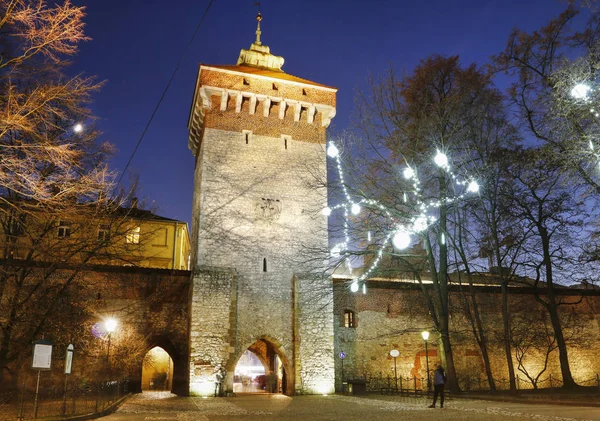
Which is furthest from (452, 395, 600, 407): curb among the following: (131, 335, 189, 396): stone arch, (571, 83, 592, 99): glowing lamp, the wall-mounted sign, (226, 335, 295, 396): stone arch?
the wall-mounted sign

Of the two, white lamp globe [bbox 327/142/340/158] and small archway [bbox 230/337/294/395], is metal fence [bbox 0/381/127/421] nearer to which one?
small archway [bbox 230/337/294/395]

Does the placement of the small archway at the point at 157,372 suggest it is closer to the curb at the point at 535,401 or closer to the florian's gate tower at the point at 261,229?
the florian's gate tower at the point at 261,229

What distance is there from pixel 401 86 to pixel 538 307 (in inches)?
511

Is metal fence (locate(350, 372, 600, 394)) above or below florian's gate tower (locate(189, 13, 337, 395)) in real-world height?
below

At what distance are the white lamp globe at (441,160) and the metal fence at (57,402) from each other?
1255cm

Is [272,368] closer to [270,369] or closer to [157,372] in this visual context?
[270,369]

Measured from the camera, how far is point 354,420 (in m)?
10.3

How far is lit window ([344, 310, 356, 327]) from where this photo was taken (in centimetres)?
2238

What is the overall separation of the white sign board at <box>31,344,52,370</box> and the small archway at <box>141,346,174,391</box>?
66.6ft

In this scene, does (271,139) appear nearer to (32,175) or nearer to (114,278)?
(114,278)

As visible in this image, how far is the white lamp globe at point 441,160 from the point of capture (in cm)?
1751

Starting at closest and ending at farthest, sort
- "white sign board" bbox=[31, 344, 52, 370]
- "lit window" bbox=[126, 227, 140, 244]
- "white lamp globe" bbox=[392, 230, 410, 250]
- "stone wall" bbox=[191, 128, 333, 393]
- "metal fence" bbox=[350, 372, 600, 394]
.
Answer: "white sign board" bbox=[31, 344, 52, 370], "white lamp globe" bbox=[392, 230, 410, 250], "lit window" bbox=[126, 227, 140, 244], "stone wall" bbox=[191, 128, 333, 393], "metal fence" bbox=[350, 372, 600, 394]

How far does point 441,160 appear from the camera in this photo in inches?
695

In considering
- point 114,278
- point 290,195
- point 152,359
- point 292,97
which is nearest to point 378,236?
point 290,195
